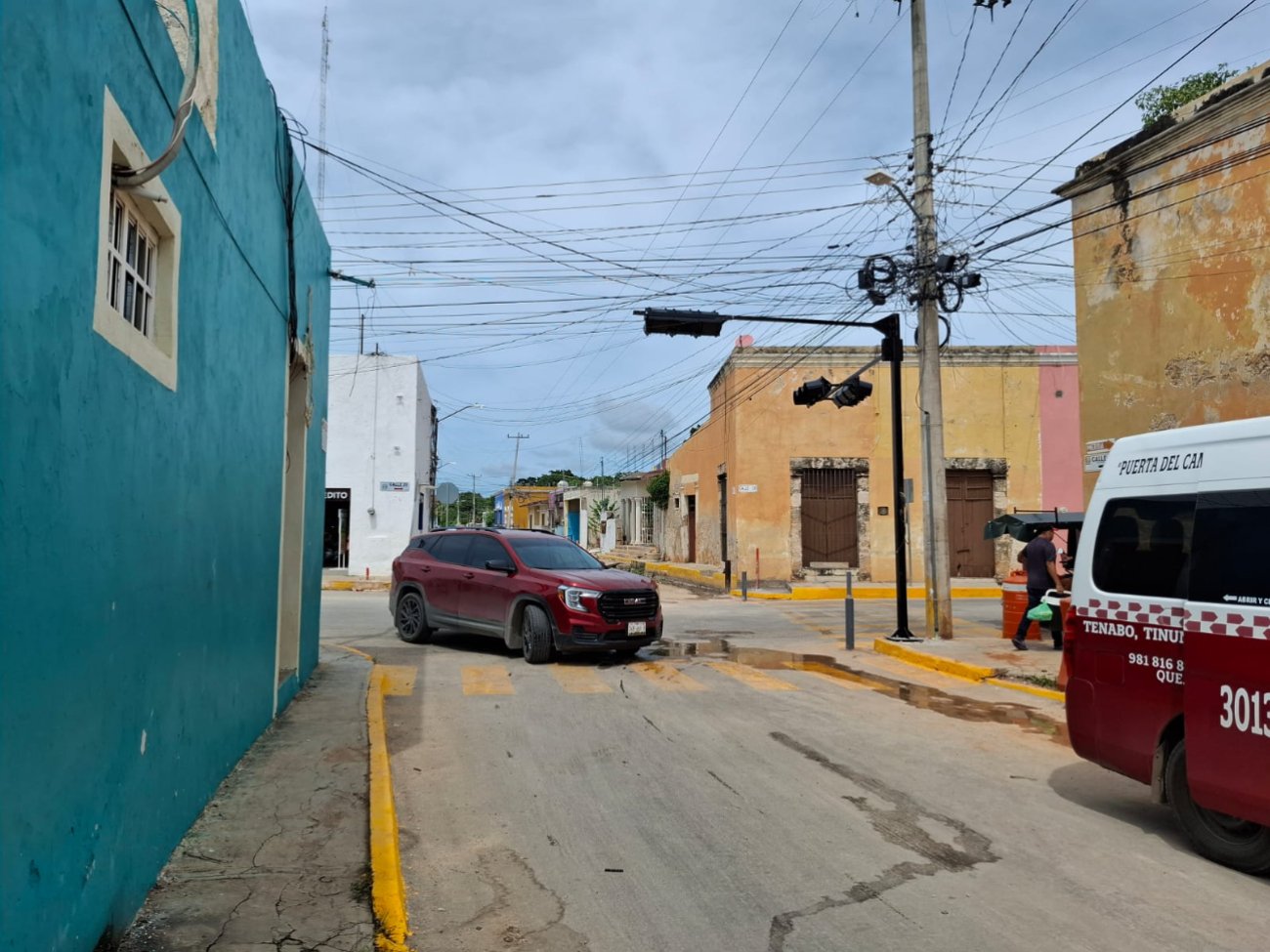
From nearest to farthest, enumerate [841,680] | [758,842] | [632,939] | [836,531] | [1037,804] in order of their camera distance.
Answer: [632,939]
[758,842]
[1037,804]
[841,680]
[836,531]

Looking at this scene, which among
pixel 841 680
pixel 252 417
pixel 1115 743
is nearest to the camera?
pixel 1115 743

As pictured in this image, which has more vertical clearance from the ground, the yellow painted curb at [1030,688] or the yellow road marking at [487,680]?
the yellow road marking at [487,680]

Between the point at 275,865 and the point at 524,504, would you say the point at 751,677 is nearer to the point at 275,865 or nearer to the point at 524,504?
the point at 275,865

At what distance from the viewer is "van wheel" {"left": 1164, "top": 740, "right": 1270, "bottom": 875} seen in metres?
5.01

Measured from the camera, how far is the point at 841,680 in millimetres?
11805

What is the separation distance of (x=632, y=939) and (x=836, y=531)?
25192mm

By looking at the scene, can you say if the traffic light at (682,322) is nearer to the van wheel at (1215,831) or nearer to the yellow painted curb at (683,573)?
the van wheel at (1215,831)

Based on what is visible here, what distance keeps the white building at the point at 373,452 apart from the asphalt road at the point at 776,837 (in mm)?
22982

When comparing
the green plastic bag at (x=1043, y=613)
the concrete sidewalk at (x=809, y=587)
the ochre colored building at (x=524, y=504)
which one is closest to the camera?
the green plastic bag at (x=1043, y=613)

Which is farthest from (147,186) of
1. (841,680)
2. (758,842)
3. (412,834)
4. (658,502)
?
(658,502)

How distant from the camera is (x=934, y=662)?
1300cm

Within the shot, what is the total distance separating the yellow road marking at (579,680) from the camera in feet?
34.6

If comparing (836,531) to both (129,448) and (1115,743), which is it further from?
(129,448)

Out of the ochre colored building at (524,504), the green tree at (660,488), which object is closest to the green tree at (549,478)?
the ochre colored building at (524,504)
